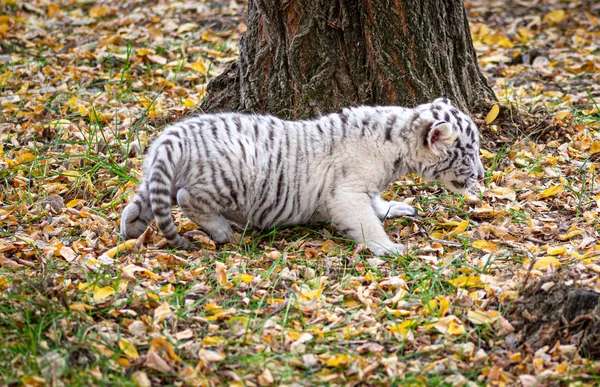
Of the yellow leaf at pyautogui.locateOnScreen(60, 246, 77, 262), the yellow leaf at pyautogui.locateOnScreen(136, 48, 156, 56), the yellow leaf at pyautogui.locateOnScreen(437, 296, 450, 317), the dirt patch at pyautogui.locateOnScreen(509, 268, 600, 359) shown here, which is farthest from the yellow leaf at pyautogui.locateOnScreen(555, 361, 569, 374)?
the yellow leaf at pyautogui.locateOnScreen(136, 48, 156, 56)

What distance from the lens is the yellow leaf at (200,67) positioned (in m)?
7.07

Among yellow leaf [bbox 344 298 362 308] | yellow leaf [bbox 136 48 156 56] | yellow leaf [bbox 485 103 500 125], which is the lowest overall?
yellow leaf [bbox 344 298 362 308]

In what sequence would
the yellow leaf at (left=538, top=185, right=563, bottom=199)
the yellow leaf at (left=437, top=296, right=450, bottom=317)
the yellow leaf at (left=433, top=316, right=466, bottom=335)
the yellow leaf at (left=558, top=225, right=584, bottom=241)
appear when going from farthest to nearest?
the yellow leaf at (left=538, top=185, right=563, bottom=199) → the yellow leaf at (left=558, top=225, right=584, bottom=241) → the yellow leaf at (left=437, top=296, right=450, bottom=317) → the yellow leaf at (left=433, top=316, right=466, bottom=335)

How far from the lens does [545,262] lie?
13.7 feet

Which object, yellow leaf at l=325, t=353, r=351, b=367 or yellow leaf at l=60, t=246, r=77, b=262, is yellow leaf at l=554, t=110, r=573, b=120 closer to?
yellow leaf at l=325, t=353, r=351, b=367

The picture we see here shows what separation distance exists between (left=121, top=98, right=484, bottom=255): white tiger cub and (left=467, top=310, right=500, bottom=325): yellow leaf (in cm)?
82

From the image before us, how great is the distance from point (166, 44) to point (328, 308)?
4564 mm

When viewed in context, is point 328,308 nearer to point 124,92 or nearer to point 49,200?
point 49,200

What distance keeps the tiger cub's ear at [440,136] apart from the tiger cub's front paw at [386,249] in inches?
26.9

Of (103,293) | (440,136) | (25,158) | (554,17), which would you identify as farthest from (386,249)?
(554,17)

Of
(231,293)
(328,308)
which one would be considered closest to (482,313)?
(328,308)

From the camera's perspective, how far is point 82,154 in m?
5.55

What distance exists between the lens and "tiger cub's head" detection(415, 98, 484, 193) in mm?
4758

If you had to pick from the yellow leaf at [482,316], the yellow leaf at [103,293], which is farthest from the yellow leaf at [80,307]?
the yellow leaf at [482,316]
